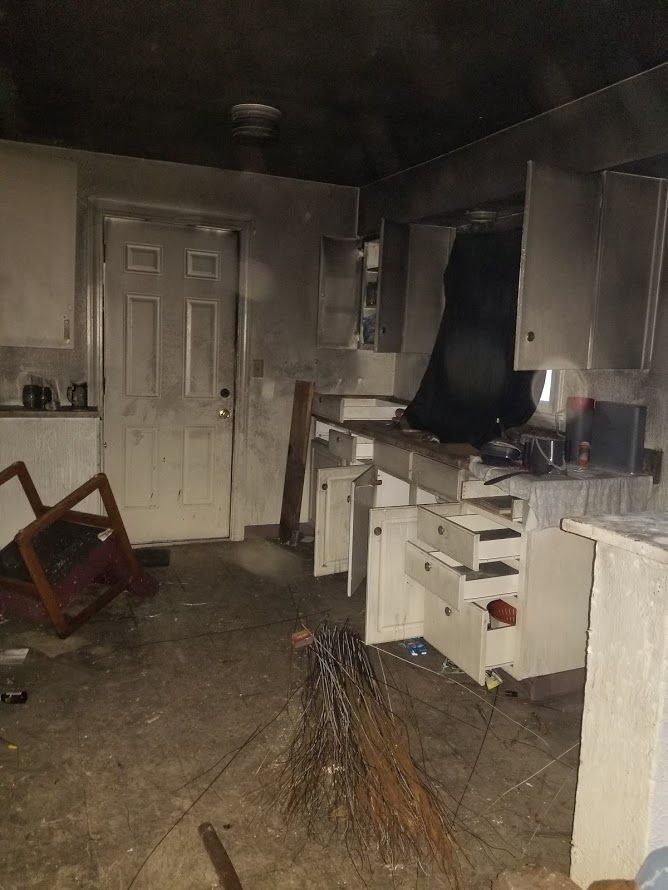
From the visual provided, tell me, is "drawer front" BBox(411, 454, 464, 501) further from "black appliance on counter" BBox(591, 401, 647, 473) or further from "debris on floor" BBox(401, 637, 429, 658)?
"debris on floor" BBox(401, 637, 429, 658)

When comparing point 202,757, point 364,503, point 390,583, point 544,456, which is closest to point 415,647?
point 390,583

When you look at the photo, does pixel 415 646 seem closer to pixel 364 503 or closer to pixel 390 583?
pixel 390 583

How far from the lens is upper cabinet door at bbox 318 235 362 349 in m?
4.72

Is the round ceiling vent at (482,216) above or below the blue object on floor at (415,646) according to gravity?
above

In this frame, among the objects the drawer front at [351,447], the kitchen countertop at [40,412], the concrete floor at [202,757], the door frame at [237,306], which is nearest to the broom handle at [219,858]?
the concrete floor at [202,757]

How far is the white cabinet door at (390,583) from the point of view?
3141 mm

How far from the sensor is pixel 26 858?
191 cm

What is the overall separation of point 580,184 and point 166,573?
298 centimetres

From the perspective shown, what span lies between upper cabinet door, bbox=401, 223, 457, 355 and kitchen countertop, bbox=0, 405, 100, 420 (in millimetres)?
1875

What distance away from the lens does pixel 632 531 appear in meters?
1.47

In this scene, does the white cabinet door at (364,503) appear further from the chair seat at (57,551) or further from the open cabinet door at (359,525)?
the chair seat at (57,551)

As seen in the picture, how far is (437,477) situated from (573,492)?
0.70m

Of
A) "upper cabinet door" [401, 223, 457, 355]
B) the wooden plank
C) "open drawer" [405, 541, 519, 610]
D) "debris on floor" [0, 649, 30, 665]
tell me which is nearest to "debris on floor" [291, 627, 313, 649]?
"open drawer" [405, 541, 519, 610]

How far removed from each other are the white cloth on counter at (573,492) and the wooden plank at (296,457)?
1966 millimetres
